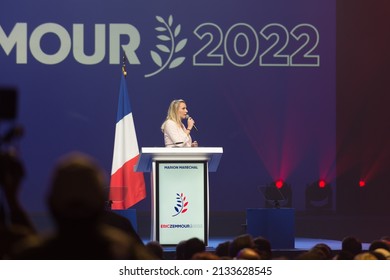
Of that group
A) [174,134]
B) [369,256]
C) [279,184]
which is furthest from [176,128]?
[369,256]

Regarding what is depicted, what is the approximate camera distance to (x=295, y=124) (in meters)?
10.4

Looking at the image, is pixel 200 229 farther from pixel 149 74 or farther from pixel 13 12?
pixel 13 12

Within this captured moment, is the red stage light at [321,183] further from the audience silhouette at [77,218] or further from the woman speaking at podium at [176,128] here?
the audience silhouette at [77,218]

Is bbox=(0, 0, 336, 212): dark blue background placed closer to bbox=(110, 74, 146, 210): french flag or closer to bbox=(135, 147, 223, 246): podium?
bbox=(110, 74, 146, 210): french flag

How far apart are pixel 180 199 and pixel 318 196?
4.37 meters

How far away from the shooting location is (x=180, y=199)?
19.7ft

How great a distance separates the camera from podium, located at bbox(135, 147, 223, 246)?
5.97 m

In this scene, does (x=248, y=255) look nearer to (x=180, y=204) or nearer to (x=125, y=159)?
(x=180, y=204)

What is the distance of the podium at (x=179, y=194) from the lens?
597cm

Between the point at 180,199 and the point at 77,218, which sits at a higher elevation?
the point at 77,218

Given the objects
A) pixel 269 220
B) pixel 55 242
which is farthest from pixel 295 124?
pixel 55 242

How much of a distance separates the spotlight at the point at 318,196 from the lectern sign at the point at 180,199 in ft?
13.9
